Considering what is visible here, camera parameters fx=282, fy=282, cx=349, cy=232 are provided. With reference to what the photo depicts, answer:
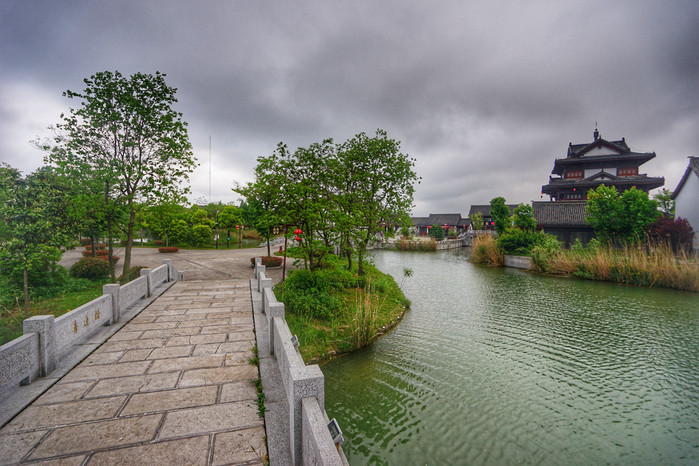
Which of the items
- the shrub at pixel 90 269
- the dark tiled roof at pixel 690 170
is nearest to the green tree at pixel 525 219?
the dark tiled roof at pixel 690 170

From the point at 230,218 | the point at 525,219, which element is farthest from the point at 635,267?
the point at 230,218

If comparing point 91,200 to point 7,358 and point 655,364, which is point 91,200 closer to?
point 7,358

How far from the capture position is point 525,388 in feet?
20.2

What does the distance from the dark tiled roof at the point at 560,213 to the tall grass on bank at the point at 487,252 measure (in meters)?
6.33

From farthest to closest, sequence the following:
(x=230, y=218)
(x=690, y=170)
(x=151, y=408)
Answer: (x=230, y=218), (x=690, y=170), (x=151, y=408)

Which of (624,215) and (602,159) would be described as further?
(602,159)

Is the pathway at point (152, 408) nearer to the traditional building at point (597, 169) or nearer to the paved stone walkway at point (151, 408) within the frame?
the paved stone walkway at point (151, 408)

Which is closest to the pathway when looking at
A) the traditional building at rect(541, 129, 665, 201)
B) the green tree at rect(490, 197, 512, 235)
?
the green tree at rect(490, 197, 512, 235)

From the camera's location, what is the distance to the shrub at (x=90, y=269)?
40.5ft

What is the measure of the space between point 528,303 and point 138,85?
58.9ft

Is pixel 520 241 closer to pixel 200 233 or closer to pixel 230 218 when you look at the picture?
pixel 230 218

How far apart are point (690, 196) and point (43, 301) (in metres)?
37.8

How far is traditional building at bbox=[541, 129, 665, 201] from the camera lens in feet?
97.5

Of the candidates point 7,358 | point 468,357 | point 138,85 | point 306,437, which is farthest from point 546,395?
point 138,85
